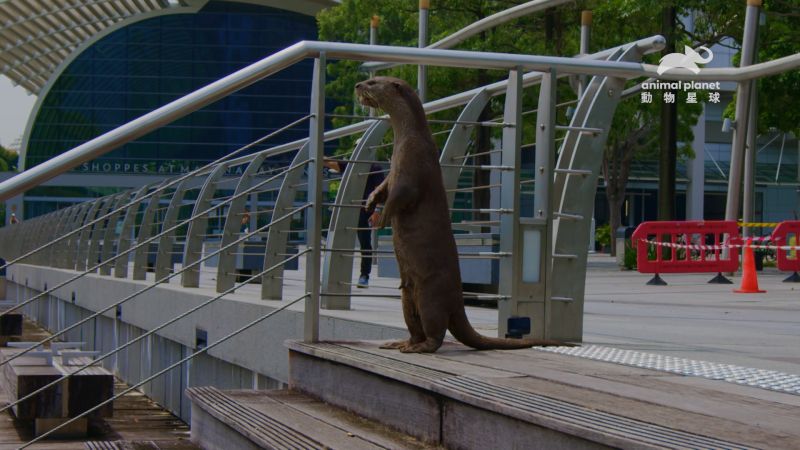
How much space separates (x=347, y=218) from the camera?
26.4ft

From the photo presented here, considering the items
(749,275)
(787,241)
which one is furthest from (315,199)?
(787,241)

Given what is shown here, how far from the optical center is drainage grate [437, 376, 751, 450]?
3270mm

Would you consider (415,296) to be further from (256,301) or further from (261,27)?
(261,27)

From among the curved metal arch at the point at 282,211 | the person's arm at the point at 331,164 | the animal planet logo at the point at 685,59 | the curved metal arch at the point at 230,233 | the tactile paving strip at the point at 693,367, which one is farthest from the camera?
the animal planet logo at the point at 685,59

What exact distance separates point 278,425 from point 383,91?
1.90 metres

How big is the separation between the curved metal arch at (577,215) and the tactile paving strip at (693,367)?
0.30 meters

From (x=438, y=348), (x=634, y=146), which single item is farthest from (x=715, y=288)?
(x=634, y=146)

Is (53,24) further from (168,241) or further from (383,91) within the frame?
(383,91)

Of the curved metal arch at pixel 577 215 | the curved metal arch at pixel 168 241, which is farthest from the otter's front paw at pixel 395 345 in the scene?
the curved metal arch at pixel 168 241

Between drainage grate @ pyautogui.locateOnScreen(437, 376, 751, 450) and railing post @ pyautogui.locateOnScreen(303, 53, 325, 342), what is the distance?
177cm

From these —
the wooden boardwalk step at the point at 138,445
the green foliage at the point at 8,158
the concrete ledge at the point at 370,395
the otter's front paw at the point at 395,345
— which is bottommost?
the wooden boardwalk step at the point at 138,445

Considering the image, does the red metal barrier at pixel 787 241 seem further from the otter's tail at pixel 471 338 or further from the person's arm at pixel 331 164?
the otter's tail at pixel 471 338

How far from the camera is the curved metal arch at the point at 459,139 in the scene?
23.4 feet

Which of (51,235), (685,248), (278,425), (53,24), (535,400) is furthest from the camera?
(53,24)
